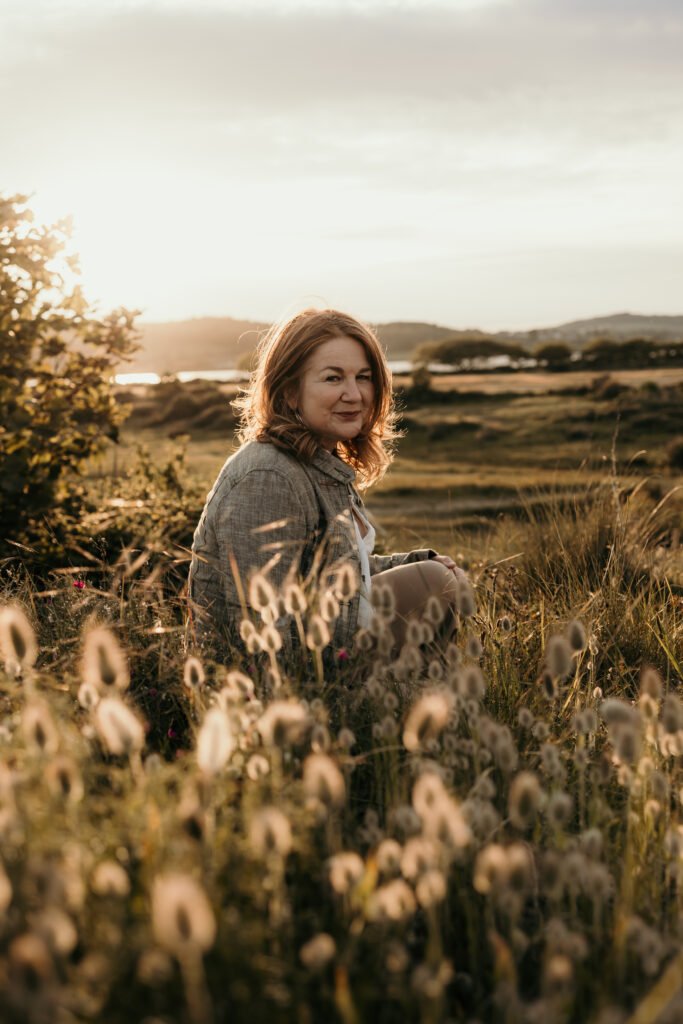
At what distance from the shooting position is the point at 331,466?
4871 mm

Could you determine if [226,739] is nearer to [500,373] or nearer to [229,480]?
[229,480]

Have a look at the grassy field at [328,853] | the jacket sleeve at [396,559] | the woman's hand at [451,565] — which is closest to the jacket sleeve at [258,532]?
the grassy field at [328,853]

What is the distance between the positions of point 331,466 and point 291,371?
0.57 m

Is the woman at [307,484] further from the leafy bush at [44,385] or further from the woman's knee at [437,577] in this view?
the leafy bush at [44,385]

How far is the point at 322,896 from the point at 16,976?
949 mm

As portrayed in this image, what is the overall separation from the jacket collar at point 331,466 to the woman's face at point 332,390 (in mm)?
150

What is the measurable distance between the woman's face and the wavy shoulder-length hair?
0.14ft

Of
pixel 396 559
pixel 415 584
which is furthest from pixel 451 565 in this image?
pixel 396 559

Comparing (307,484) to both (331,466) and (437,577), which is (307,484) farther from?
(437,577)

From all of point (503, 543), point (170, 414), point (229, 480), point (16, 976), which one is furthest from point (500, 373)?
point (16, 976)

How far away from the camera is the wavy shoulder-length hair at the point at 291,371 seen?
4824mm

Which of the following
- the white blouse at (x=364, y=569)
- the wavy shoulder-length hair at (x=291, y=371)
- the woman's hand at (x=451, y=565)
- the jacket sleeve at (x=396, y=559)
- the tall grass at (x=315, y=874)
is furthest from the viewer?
the jacket sleeve at (x=396, y=559)

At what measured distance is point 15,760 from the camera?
2732 mm

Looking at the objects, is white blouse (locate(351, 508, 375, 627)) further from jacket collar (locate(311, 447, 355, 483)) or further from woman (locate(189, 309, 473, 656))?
jacket collar (locate(311, 447, 355, 483))
